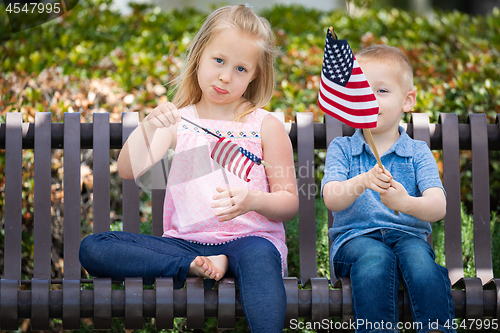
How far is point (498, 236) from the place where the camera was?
3135 mm

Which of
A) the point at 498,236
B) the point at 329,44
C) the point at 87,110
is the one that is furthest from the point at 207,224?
the point at 498,236

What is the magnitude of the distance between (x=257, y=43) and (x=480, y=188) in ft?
4.12

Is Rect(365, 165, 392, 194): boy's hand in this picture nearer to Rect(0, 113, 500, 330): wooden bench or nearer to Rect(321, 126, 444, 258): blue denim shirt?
Rect(321, 126, 444, 258): blue denim shirt

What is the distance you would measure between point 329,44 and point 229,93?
25.7 inches

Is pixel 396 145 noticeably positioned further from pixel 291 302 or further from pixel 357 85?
pixel 291 302

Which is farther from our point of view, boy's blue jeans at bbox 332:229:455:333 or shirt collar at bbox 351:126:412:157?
shirt collar at bbox 351:126:412:157

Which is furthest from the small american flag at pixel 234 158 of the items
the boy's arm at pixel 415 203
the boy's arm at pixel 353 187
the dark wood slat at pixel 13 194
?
the dark wood slat at pixel 13 194

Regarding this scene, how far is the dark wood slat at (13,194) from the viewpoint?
2.52m

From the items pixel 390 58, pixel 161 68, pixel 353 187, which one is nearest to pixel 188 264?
pixel 353 187

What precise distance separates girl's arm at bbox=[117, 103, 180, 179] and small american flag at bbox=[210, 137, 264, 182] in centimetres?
24

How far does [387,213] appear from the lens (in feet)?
7.86

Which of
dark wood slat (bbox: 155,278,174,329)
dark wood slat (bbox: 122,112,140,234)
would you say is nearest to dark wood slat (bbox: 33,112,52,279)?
→ dark wood slat (bbox: 122,112,140,234)

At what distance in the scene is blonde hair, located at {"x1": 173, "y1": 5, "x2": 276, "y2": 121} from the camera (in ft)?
8.30

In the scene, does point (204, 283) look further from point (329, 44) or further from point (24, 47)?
point (24, 47)
